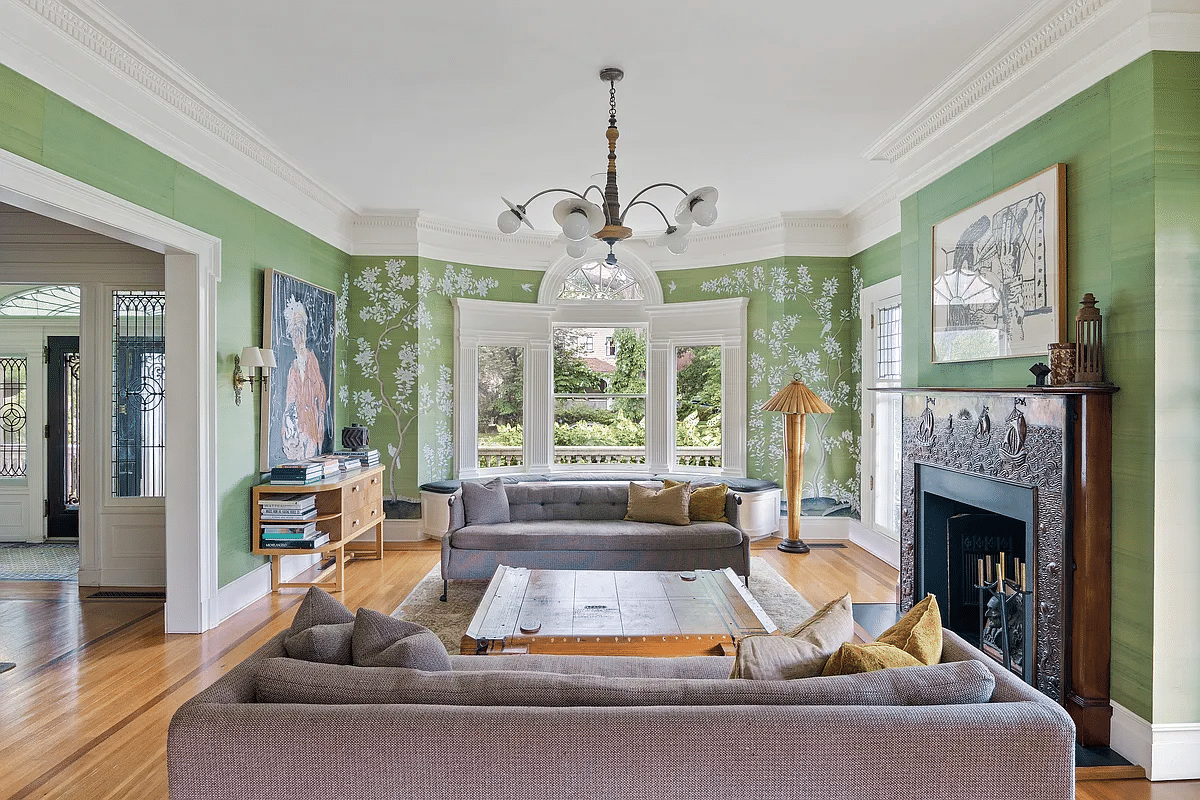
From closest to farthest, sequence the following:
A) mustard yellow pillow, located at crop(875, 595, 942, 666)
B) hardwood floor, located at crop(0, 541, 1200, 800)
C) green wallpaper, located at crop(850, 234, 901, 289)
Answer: mustard yellow pillow, located at crop(875, 595, 942, 666) < hardwood floor, located at crop(0, 541, 1200, 800) < green wallpaper, located at crop(850, 234, 901, 289)

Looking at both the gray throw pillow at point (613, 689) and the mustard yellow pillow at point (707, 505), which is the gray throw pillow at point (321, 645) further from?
the mustard yellow pillow at point (707, 505)

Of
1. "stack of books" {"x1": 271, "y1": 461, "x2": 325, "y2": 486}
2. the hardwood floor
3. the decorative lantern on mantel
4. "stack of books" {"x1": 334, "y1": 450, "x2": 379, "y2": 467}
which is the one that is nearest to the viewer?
the hardwood floor

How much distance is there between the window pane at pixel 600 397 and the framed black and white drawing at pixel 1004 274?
3.82 meters

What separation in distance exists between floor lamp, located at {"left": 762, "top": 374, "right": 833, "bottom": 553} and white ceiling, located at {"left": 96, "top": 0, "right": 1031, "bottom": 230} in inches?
68.7

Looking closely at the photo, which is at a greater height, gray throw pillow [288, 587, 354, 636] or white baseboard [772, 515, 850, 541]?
gray throw pillow [288, 587, 354, 636]

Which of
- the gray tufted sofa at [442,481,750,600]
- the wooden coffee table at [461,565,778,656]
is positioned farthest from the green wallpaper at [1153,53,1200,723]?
the gray tufted sofa at [442,481,750,600]

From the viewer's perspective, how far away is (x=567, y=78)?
3852 mm

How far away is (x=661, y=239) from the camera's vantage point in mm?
4148

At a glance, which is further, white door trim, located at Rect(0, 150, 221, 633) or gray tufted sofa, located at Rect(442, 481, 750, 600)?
gray tufted sofa, located at Rect(442, 481, 750, 600)

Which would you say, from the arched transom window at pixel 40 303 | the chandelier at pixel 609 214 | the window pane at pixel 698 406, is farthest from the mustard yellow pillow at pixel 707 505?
the arched transom window at pixel 40 303

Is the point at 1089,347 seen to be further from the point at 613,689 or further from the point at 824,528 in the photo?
the point at 824,528

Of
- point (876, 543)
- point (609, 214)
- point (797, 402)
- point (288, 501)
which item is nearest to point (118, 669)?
point (288, 501)

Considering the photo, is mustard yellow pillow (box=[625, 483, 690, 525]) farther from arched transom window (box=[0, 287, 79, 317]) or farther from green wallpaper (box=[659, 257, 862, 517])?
arched transom window (box=[0, 287, 79, 317])

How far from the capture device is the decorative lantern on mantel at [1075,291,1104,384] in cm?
292
